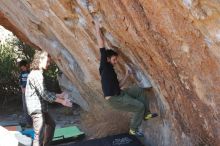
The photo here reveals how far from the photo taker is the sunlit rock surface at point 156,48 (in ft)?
16.3

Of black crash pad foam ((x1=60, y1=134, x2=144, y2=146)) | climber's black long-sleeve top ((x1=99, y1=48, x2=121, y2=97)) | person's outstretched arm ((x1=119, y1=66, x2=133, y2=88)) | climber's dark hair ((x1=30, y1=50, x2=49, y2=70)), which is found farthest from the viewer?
black crash pad foam ((x1=60, y1=134, x2=144, y2=146))

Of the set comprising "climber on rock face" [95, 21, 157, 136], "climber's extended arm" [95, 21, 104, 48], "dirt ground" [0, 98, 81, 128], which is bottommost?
"dirt ground" [0, 98, 81, 128]

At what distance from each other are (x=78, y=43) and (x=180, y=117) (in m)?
2.34

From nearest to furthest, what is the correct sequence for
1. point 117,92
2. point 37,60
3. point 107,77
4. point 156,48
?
point 156,48
point 107,77
point 117,92
point 37,60

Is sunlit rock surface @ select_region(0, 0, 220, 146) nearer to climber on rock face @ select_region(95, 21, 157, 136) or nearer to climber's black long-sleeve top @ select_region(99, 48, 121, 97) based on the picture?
climber on rock face @ select_region(95, 21, 157, 136)

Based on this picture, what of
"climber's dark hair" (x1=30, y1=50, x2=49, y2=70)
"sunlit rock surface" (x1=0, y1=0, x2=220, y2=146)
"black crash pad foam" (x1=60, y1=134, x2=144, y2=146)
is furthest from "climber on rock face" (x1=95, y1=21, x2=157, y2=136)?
"climber's dark hair" (x1=30, y1=50, x2=49, y2=70)

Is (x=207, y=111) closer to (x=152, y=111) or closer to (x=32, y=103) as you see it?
(x=152, y=111)

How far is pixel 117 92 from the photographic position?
260 inches

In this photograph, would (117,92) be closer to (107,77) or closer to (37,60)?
(107,77)

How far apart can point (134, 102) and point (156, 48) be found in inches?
44.2

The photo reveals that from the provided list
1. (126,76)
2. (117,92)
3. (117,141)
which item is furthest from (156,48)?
(117,141)

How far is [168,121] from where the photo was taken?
274 inches

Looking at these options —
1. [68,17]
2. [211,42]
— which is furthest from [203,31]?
[68,17]

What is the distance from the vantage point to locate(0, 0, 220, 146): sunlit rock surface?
4.97 m
